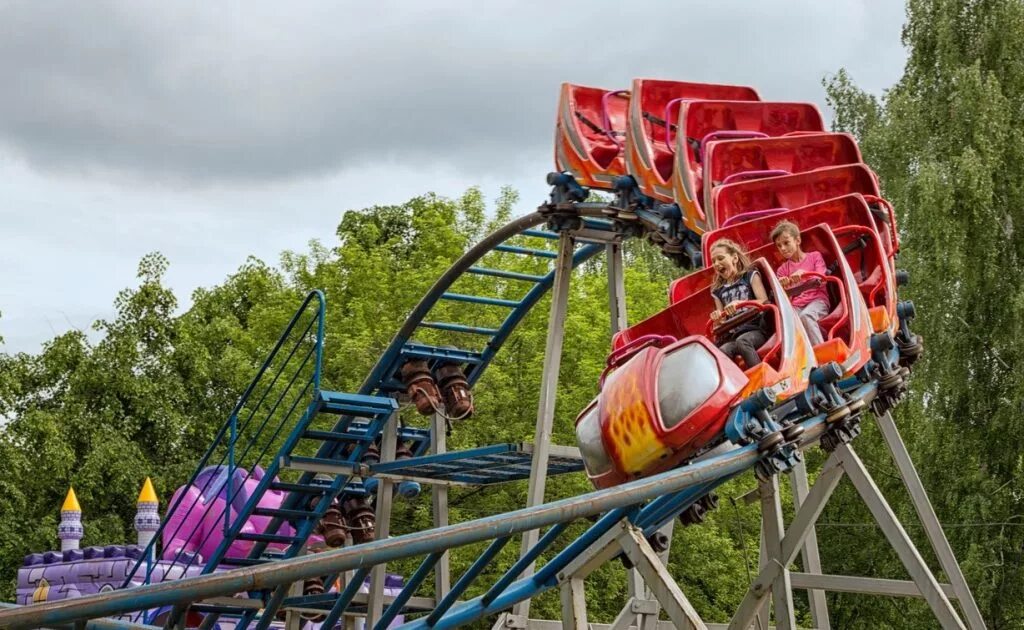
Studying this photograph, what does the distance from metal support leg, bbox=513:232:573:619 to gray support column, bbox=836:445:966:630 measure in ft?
8.98

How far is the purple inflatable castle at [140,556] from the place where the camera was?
15.0 metres

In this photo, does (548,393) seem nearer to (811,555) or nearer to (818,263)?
(811,555)

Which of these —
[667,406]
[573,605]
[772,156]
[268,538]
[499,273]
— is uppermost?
[772,156]

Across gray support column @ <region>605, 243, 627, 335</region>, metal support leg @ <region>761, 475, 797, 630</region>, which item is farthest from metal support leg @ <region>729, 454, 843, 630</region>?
gray support column @ <region>605, 243, 627, 335</region>

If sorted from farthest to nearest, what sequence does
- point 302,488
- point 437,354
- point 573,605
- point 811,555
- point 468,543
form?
point 437,354 → point 302,488 → point 811,555 → point 573,605 → point 468,543

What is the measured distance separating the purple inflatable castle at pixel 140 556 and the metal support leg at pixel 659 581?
686 centimetres

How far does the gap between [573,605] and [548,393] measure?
4266 mm

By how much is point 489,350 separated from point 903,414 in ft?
34.7

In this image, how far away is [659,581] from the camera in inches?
314

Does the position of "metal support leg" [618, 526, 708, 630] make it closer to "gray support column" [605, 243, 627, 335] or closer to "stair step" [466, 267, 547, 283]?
"gray support column" [605, 243, 627, 335]

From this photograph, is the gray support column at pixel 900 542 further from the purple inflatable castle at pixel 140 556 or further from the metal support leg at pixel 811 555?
the purple inflatable castle at pixel 140 556

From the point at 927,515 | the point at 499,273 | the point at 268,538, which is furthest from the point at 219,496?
the point at 927,515

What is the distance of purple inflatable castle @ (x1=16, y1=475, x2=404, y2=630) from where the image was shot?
15.0 meters

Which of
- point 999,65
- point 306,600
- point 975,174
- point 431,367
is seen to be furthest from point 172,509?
point 999,65
